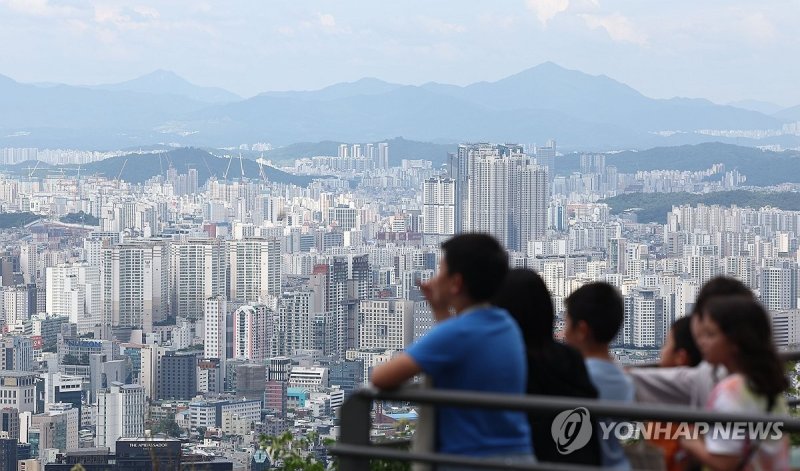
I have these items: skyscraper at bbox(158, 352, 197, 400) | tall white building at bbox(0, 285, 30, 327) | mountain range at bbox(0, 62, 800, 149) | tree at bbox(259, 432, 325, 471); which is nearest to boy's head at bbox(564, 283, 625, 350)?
tree at bbox(259, 432, 325, 471)

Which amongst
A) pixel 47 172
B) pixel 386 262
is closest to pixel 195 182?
pixel 47 172

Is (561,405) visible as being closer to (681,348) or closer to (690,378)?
(690,378)

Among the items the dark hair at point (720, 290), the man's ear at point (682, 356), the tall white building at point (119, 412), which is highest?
the dark hair at point (720, 290)

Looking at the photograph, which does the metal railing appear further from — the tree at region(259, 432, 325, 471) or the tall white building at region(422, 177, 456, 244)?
the tall white building at region(422, 177, 456, 244)

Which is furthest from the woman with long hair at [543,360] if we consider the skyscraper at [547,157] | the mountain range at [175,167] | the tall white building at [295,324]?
the mountain range at [175,167]

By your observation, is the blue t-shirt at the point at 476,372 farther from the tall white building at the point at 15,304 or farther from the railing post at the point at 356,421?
the tall white building at the point at 15,304

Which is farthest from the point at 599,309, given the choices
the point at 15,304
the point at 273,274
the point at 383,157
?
the point at 383,157
